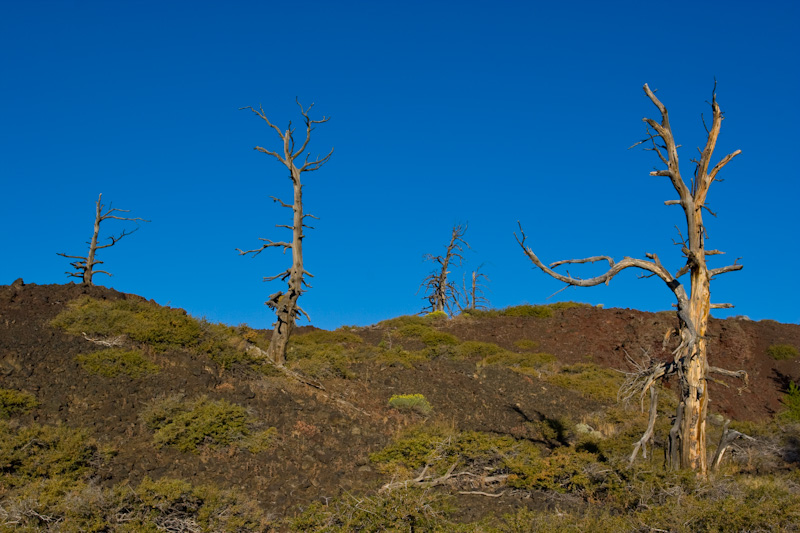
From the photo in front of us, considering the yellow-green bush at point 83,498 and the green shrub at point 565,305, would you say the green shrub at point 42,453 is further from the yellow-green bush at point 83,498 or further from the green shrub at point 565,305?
the green shrub at point 565,305

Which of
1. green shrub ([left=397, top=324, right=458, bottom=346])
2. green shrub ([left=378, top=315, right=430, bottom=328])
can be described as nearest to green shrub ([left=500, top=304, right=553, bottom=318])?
green shrub ([left=378, top=315, right=430, bottom=328])

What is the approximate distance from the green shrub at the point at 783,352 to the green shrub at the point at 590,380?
31.7 feet

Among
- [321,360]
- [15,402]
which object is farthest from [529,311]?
[15,402]

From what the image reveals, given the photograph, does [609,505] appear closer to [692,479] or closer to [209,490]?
[692,479]

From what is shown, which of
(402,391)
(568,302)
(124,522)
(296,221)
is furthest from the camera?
(568,302)

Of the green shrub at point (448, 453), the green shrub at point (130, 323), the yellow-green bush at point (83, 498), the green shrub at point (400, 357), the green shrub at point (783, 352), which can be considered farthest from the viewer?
the green shrub at point (783, 352)

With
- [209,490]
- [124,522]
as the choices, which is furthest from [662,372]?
[124,522]

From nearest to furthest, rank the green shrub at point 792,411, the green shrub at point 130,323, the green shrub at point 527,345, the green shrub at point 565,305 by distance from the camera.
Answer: the green shrub at point 130,323
the green shrub at point 792,411
the green shrub at point 527,345
the green shrub at point 565,305

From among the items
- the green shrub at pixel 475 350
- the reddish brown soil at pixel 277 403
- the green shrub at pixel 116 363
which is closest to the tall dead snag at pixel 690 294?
the reddish brown soil at pixel 277 403

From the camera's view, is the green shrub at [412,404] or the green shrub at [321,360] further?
the green shrub at [321,360]

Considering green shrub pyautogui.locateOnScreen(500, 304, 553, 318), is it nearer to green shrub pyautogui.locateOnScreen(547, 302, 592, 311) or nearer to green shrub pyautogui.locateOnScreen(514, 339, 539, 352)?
green shrub pyautogui.locateOnScreen(547, 302, 592, 311)

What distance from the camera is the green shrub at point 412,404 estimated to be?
16328 mm

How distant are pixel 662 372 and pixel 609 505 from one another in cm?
233

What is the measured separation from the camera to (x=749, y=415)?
77.9 feet
